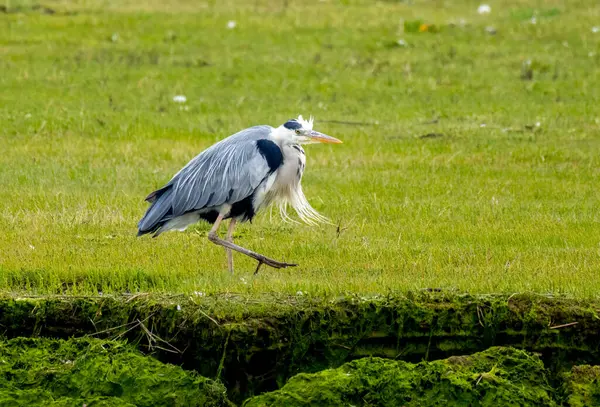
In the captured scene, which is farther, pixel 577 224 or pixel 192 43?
pixel 192 43

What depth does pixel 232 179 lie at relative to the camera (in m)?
8.12

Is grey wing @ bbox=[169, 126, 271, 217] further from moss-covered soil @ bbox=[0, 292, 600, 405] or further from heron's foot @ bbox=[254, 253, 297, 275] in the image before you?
moss-covered soil @ bbox=[0, 292, 600, 405]

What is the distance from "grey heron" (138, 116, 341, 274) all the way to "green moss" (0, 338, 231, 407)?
6.13 feet

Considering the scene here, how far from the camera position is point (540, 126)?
528 inches

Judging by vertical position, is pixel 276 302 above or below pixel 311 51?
below

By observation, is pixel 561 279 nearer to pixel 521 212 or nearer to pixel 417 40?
pixel 521 212

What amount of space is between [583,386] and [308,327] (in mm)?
1661

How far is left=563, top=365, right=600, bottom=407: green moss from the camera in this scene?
19.8 feet

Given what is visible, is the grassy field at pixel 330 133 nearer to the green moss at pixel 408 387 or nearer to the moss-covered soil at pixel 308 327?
the moss-covered soil at pixel 308 327

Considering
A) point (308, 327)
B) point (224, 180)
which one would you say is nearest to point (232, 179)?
point (224, 180)

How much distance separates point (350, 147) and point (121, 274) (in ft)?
18.4

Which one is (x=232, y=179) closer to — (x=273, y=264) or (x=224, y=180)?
(x=224, y=180)

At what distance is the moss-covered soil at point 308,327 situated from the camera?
652cm

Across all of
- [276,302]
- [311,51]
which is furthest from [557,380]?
[311,51]
